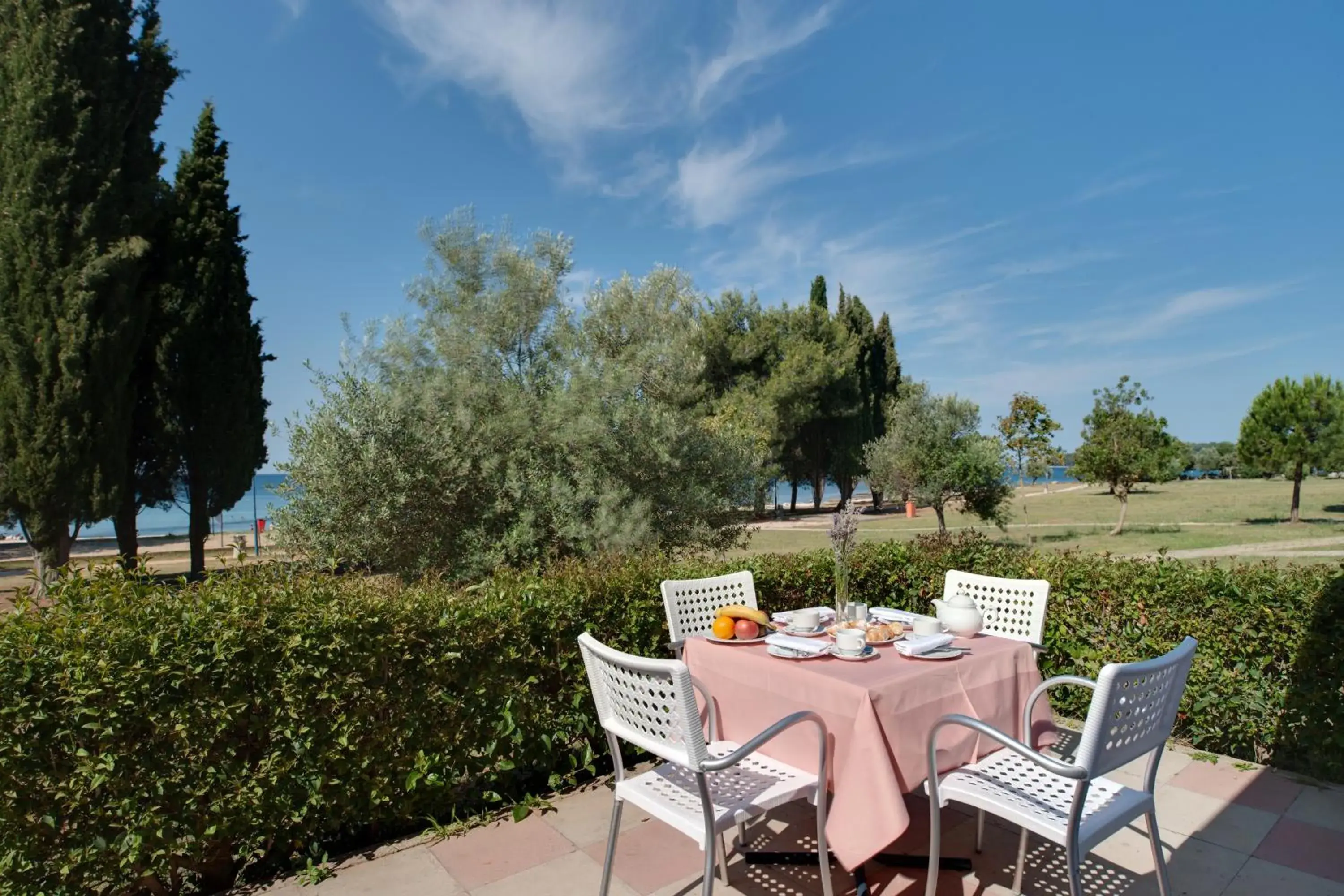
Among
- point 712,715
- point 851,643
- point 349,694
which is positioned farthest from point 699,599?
point 349,694

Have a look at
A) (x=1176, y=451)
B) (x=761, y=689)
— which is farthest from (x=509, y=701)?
(x=1176, y=451)

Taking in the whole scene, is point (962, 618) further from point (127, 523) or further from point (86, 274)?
point (127, 523)

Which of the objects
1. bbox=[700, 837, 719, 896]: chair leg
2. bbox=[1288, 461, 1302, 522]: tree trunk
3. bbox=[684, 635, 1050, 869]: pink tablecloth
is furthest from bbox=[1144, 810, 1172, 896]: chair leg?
bbox=[1288, 461, 1302, 522]: tree trunk

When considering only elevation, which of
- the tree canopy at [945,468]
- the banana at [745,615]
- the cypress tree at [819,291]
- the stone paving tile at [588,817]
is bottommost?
the stone paving tile at [588,817]

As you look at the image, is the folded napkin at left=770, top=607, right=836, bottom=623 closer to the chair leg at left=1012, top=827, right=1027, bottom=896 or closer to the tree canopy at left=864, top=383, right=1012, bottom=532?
the chair leg at left=1012, top=827, right=1027, bottom=896

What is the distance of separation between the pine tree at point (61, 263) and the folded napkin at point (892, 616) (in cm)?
1408

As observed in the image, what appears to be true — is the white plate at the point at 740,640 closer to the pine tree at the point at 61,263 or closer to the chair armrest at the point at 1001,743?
the chair armrest at the point at 1001,743

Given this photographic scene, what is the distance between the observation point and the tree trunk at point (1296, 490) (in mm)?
20875

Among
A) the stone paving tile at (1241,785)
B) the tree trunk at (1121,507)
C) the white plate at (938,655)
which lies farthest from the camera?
the tree trunk at (1121,507)

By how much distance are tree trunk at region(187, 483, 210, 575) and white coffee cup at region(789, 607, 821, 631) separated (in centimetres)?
1596

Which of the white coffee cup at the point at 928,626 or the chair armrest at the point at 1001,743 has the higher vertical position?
the white coffee cup at the point at 928,626

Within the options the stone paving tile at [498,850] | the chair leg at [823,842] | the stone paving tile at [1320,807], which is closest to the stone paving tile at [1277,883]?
the stone paving tile at [1320,807]

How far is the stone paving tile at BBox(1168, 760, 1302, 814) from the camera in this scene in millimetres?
3043

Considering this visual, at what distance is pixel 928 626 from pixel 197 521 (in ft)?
54.2
